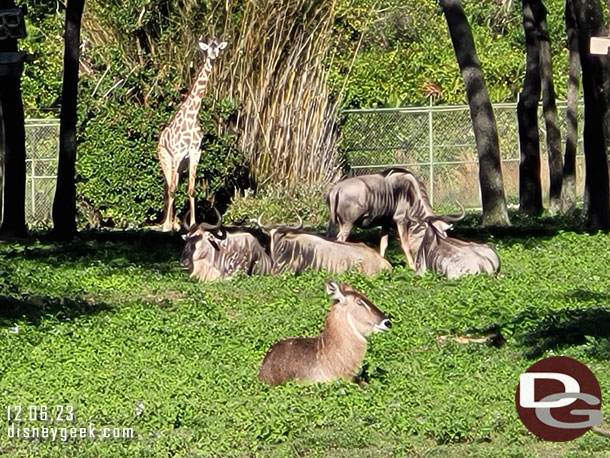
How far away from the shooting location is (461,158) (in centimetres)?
3306

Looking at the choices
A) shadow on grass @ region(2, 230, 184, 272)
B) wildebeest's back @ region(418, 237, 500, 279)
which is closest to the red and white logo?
wildebeest's back @ region(418, 237, 500, 279)

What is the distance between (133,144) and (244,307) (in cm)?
1281

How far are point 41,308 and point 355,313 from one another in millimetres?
4815

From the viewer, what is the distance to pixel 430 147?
32406 millimetres

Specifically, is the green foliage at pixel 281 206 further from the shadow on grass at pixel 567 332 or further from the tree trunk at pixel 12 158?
the shadow on grass at pixel 567 332

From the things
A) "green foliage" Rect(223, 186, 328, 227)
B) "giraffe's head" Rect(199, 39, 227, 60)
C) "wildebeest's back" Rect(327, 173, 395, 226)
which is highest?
"giraffe's head" Rect(199, 39, 227, 60)

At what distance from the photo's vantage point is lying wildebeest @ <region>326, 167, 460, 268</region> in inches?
670

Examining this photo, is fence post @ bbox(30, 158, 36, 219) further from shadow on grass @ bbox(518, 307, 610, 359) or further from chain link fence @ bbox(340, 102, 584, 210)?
shadow on grass @ bbox(518, 307, 610, 359)

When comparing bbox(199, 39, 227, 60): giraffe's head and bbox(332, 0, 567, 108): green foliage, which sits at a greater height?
bbox(199, 39, 227, 60): giraffe's head

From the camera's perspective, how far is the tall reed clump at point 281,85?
26391mm

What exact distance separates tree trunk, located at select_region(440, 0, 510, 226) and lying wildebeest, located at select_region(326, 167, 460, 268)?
12.1ft

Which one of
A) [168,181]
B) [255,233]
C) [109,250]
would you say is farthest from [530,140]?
[255,233]

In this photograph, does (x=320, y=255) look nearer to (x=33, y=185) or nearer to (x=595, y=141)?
(x=595, y=141)

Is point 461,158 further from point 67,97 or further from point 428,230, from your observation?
point 428,230
